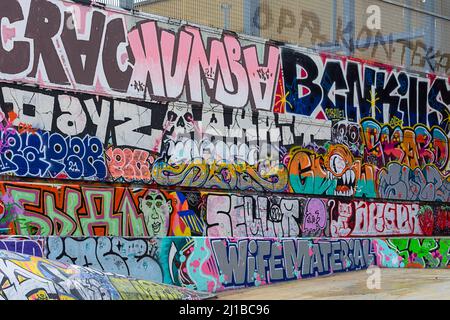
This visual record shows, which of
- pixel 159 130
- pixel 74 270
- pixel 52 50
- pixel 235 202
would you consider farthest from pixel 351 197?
pixel 74 270

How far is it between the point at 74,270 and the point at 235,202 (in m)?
8.37

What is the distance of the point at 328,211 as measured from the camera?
22.0m

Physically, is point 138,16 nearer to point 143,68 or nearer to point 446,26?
point 143,68

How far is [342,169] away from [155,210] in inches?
244

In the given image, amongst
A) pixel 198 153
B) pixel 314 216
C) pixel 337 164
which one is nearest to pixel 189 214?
pixel 198 153

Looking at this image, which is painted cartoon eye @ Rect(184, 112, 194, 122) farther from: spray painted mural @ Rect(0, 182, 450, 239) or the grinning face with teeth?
the grinning face with teeth

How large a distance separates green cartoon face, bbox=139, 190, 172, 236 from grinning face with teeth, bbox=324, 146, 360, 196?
5335 mm

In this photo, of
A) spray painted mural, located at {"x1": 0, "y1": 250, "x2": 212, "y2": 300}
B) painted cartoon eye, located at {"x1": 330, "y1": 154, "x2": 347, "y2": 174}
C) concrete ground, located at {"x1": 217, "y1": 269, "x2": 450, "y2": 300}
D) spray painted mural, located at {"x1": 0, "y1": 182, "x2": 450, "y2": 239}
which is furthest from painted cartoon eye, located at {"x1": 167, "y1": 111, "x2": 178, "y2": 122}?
spray painted mural, located at {"x1": 0, "y1": 250, "x2": 212, "y2": 300}

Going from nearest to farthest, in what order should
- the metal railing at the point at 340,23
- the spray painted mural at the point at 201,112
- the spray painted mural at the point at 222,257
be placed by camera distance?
the spray painted mural at the point at 222,257
the spray painted mural at the point at 201,112
the metal railing at the point at 340,23

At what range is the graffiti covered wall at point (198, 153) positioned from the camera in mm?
16344

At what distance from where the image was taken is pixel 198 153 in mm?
19250

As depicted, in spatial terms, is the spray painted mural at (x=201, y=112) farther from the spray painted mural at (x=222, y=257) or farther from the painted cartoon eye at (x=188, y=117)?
the spray painted mural at (x=222, y=257)

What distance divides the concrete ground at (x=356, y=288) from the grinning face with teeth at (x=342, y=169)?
314 centimetres

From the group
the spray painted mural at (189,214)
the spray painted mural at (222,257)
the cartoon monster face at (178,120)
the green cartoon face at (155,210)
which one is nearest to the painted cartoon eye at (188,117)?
the cartoon monster face at (178,120)
